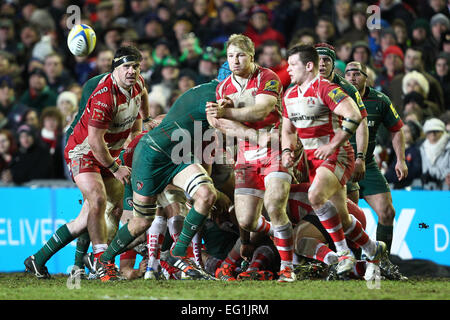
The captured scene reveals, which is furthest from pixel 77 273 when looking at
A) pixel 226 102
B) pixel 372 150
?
pixel 372 150

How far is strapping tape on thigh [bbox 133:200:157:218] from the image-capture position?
828 centimetres

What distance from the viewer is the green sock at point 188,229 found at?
8.05m

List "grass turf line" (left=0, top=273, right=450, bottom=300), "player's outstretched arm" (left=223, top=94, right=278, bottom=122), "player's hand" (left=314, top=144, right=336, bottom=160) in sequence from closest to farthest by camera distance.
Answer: "grass turf line" (left=0, top=273, right=450, bottom=300)
"player's hand" (left=314, top=144, right=336, bottom=160)
"player's outstretched arm" (left=223, top=94, right=278, bottom=122)

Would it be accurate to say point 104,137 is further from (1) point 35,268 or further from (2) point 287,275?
(2) point 287,275

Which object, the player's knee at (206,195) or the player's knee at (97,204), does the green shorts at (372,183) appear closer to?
the player's knee at (206,195)

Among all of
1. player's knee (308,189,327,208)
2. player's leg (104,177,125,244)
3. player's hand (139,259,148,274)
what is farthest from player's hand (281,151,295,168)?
player's hand (139,259,148,274)

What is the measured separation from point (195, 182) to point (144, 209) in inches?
26.1

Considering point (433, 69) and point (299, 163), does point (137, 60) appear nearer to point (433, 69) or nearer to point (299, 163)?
point (299, 163)

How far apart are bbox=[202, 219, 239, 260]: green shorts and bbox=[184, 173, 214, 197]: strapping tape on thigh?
1.40 metres

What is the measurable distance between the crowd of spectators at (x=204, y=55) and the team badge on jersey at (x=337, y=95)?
11.2ft

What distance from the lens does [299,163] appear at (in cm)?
888

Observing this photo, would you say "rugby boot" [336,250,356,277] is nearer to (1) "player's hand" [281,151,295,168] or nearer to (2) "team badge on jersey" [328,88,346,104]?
(1) "player's hand" [281,151,295,168]

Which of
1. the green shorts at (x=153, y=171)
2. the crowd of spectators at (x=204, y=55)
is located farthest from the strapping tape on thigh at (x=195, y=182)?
the crowd of spectators at (x=204, y=55)

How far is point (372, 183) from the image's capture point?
9.12 meters
